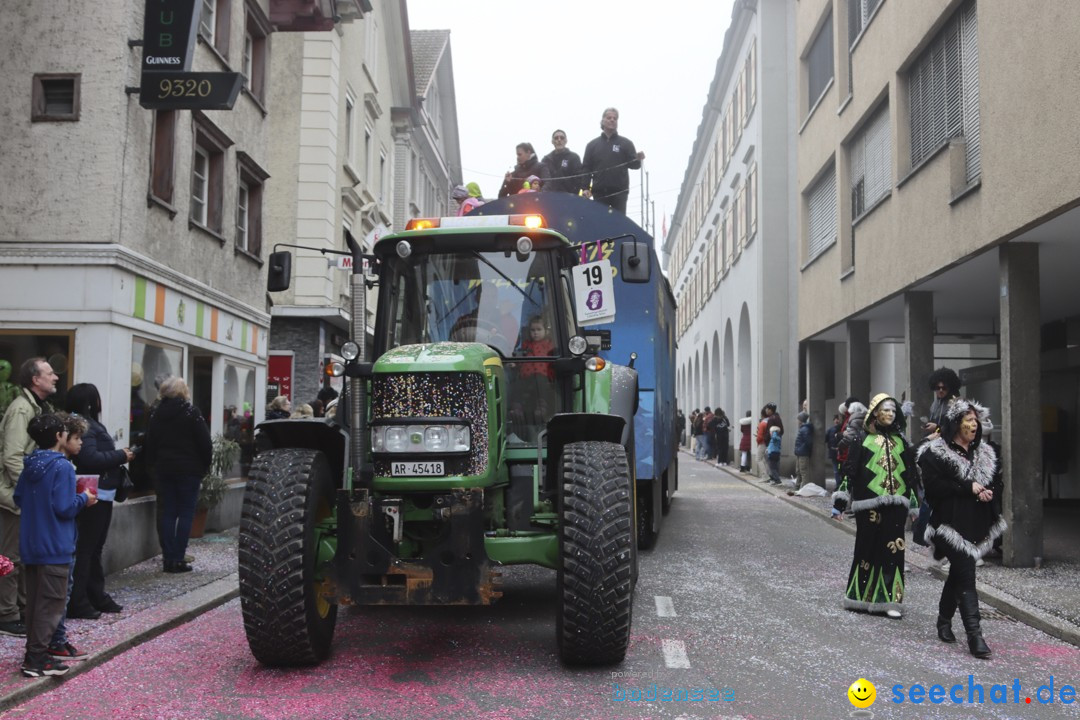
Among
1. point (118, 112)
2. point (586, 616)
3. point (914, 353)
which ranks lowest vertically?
point (586, 616)

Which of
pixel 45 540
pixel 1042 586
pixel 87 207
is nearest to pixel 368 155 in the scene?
pixel 87 207

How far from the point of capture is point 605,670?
644 cm

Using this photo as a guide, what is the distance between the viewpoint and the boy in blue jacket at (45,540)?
6.19m

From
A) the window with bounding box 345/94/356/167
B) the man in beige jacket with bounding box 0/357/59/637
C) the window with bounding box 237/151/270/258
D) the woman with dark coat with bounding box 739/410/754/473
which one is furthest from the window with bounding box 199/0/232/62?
the woman with dark coat with bounding box 739/410/754/473

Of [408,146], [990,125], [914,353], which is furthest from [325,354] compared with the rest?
[990,125]

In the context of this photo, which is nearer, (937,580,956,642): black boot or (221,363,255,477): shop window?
(937,580,956,642): black boot

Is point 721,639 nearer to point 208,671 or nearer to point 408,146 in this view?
point 208,671

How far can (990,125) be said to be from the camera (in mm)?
11734

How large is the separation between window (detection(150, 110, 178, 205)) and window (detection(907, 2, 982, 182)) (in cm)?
918

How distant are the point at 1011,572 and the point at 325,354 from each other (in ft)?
54.2

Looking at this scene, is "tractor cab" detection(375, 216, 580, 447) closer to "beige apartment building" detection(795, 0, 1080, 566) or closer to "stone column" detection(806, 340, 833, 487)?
"beige apartment building" detection(795, 0, 1080, 566)

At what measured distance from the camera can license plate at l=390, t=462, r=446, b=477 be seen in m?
6.43

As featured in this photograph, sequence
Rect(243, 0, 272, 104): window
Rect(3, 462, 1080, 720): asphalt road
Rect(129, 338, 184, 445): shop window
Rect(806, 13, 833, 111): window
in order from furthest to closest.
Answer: Rect(806, 13, 833, 111): window < Rect(243, 0, 272, 104): window < Rect(129, 338, 184, 445): shop window < Rect(3, 462, 1080, 720): asphalt road

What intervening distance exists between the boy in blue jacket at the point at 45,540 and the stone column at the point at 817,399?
1721 cm
